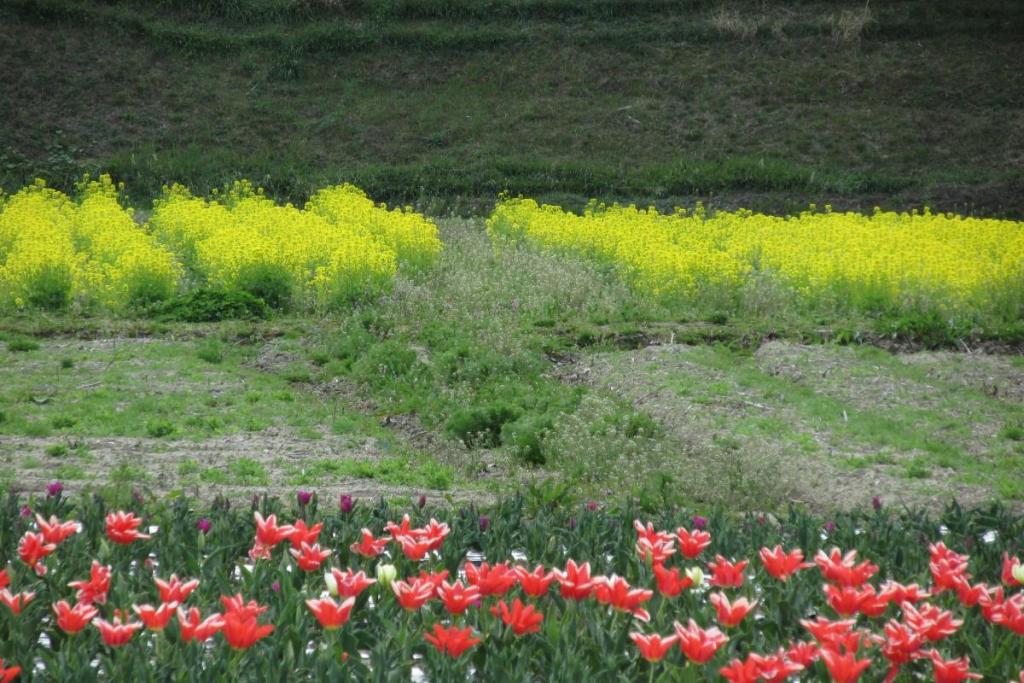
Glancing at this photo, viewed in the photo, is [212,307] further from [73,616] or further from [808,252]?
[73,616]

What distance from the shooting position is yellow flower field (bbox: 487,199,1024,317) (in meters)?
12.1

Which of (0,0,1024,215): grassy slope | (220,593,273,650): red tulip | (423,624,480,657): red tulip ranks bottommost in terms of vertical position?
(0,0,1024,215): grassy slope

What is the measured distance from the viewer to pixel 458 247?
50.5ft

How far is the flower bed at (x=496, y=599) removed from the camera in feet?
10.6

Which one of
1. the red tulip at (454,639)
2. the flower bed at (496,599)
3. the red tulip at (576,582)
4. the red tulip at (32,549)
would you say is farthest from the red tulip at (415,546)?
the red tulip at (32,549)

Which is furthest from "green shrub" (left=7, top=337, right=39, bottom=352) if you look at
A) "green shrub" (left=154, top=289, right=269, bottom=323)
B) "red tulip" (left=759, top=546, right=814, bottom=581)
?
"red tulip" (left=759, top=546, right=814, bottom=581)

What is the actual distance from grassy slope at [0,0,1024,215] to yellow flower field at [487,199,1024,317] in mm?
5066

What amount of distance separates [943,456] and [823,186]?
15.7 meters

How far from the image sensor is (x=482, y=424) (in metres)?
8.22

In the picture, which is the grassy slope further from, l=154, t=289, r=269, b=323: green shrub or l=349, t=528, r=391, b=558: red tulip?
l=349, t=528, r=391, b=558: red tulip

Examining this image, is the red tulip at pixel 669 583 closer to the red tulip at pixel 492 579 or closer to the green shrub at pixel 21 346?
the red tulip at pixel 492 579

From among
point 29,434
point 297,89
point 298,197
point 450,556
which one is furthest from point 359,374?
point 297,89

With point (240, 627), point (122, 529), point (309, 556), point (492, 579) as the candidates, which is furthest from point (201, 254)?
point (240, 627)

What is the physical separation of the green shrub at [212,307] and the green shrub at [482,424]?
3.99m
